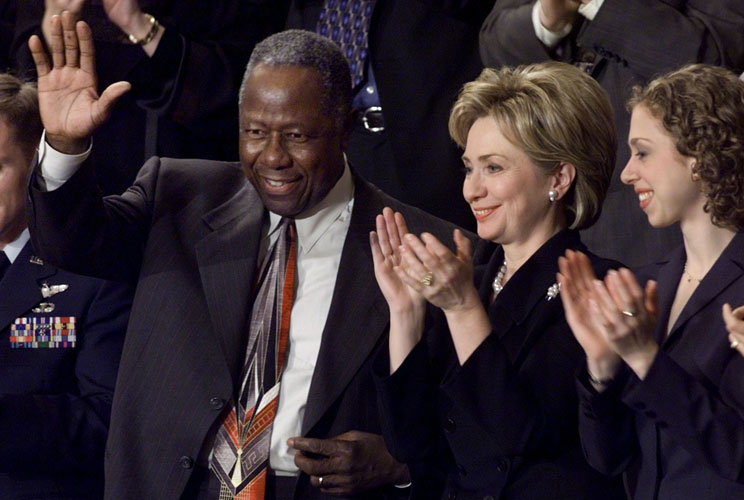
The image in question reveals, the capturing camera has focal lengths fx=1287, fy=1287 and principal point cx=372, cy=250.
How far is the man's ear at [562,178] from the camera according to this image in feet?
8.86

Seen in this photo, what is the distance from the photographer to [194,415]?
9.09ft

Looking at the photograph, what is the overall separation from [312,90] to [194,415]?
778 millimetres

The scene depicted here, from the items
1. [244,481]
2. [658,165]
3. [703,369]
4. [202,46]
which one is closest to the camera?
[703,369]

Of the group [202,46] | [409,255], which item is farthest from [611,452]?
[202,46]

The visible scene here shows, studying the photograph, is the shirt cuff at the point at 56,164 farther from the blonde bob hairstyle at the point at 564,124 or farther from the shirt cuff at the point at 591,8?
the shirt cuff at the point at 591,8

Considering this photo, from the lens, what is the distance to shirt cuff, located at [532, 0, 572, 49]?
10.9ft

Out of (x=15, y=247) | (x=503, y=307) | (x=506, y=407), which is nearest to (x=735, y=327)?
(x=506, y=407)

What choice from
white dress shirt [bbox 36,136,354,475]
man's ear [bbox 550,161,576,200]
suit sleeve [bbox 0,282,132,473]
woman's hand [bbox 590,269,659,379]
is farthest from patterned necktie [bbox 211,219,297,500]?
woman's hand [bbox 590,269,659,379]

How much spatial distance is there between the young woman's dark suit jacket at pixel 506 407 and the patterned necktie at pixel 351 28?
119 centimetres

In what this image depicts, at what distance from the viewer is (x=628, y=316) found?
7.06 ft

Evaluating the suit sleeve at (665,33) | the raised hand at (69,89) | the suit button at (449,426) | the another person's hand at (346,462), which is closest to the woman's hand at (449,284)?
the suit button at (449,426)

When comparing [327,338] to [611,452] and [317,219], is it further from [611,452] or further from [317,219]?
[611,452]

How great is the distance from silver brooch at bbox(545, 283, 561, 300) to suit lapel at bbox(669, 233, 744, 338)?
0.26 metres

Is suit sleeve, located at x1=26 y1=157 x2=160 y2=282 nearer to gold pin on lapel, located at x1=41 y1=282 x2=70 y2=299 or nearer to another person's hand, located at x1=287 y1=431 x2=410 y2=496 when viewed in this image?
gold pin on lapel, located at x1=41 y1=282 x2=70 y2=299
